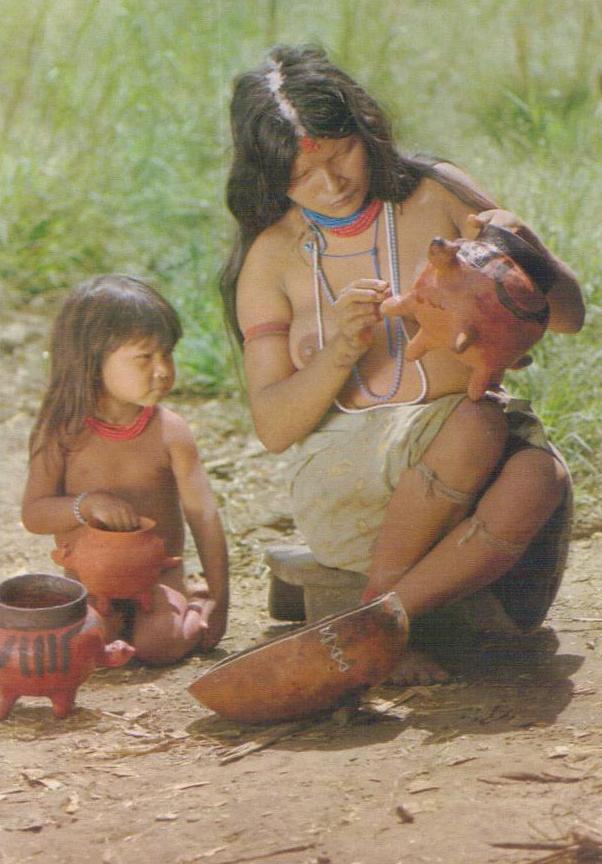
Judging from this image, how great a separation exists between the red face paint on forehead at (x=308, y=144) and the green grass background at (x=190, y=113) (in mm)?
2295

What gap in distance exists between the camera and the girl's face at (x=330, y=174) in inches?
121

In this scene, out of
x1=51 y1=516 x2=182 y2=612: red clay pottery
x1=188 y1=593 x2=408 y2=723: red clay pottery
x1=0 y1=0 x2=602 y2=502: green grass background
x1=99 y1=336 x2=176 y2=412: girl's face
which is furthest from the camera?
x1=0 y1=0 x2=602 y2=502: green grass background

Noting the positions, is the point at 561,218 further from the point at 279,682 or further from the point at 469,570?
the point at 279,682

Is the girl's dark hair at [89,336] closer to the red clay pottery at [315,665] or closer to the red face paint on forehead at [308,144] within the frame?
the red face paint on forehead at [308,144]

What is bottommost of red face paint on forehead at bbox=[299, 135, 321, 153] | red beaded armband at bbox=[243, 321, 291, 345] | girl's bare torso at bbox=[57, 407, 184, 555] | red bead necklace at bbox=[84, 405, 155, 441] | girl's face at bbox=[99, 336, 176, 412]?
girl's bare torso at bbox=[57, 407, 184, 555]

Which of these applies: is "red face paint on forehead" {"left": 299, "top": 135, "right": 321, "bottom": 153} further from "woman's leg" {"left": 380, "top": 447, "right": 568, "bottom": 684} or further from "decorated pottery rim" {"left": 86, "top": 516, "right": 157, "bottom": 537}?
"decorated pottery rim" {"left": 86, "top": 516, "right": 157, "bottom": 537}

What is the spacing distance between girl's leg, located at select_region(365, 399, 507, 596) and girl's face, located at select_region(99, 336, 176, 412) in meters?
0.68

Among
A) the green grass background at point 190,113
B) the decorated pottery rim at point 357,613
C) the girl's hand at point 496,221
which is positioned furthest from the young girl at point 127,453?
the green grass background at point 190,113

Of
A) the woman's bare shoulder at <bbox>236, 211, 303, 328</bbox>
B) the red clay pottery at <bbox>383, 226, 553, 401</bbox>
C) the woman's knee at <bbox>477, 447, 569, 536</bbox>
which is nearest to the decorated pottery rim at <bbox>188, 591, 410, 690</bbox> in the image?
the woman's knee at <bbox>477, 447, 569, 536</bbox>

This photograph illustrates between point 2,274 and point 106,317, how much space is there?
9.36ft

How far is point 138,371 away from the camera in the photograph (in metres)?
3.29

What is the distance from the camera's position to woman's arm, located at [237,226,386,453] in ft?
9.75

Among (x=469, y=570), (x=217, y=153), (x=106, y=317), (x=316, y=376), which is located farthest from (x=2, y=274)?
(x=469, y=570)

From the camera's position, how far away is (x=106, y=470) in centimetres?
337
